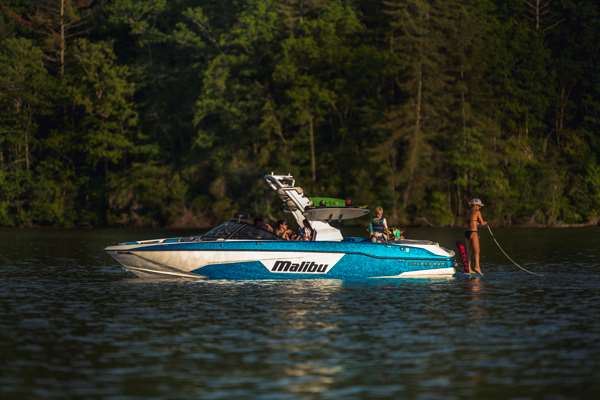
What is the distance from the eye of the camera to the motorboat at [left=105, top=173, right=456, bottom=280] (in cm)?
3084

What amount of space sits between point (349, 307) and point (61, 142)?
67.8 metres

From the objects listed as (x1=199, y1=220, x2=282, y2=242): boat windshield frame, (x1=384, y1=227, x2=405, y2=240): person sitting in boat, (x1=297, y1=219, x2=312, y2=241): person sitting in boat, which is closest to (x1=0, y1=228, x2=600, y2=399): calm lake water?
(x1=199, y1=220, x2=282, y2=242): boat windshield frame

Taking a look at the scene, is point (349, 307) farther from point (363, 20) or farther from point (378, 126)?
point (363, 20)

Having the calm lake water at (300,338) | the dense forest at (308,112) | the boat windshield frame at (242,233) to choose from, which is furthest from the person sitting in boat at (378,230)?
the dense forest at (308,112)

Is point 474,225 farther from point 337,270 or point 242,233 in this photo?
point 242,233

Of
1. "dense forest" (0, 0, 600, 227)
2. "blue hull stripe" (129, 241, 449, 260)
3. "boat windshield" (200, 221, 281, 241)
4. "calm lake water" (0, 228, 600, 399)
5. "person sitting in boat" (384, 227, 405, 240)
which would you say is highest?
"dense forest" (0, 0, 600, 227)

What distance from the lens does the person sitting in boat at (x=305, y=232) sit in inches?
1246

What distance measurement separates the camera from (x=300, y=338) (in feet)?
66.9

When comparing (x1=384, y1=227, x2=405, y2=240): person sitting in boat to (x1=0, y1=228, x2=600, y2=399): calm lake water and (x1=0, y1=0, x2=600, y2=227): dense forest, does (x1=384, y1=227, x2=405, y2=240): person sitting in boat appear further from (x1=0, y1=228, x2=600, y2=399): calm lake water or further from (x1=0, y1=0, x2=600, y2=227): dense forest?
(x1=0, y1=0, x2=600, y2=227): dense forest

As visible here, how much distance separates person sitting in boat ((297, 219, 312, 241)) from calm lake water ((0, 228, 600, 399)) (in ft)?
4.61

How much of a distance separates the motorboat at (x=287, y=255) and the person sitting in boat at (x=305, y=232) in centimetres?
6

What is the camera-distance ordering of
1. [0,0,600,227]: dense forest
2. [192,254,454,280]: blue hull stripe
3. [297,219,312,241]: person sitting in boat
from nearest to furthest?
[192,254,454,280]: blue hull stripe
[297,219,312,241]: person sitting in boat
[0,0,600,227]: dense forest

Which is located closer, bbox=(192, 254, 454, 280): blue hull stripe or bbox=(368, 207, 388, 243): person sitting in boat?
bbox=(192, 254, 454, 280): blue hull stripe

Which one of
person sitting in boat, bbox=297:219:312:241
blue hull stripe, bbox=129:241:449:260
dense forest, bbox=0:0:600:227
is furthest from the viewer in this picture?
dense forest, bbox=0:0:600:227
